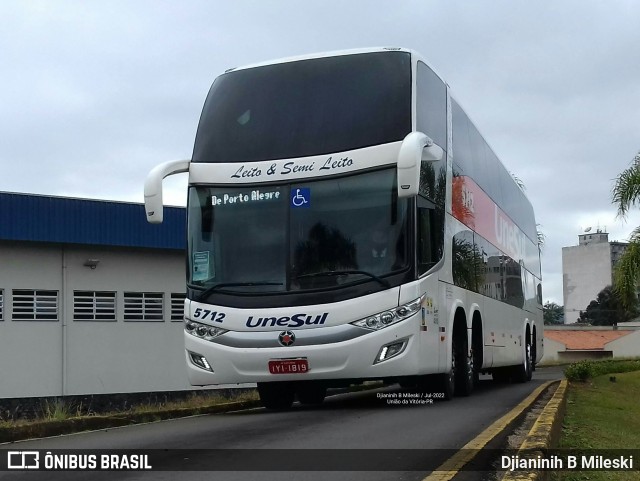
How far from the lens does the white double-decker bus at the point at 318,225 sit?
11.8 meters

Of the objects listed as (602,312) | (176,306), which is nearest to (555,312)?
(602,312)

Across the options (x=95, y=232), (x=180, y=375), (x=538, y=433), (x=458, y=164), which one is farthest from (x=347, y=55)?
(x=180, y=375)

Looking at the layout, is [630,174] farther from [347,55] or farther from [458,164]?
[347,55]

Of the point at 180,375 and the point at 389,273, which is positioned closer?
the point at 389,273

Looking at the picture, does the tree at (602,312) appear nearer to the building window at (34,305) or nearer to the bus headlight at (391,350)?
the building window at (34,305)

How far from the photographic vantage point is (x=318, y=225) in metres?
12.2

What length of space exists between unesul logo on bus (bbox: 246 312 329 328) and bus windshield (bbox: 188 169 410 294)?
363 mm

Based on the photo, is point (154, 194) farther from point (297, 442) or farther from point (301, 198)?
point (297, 442)

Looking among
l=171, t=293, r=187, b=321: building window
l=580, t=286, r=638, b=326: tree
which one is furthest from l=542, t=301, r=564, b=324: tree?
l=171, t=293, r=187, b=321: building window

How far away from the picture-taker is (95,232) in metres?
26.0

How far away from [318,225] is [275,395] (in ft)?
10.1

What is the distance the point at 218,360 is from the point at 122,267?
627 inches

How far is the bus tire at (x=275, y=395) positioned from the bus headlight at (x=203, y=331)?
5.93 ft

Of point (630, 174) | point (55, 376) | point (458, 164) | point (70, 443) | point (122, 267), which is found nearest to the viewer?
point (70, 443)
